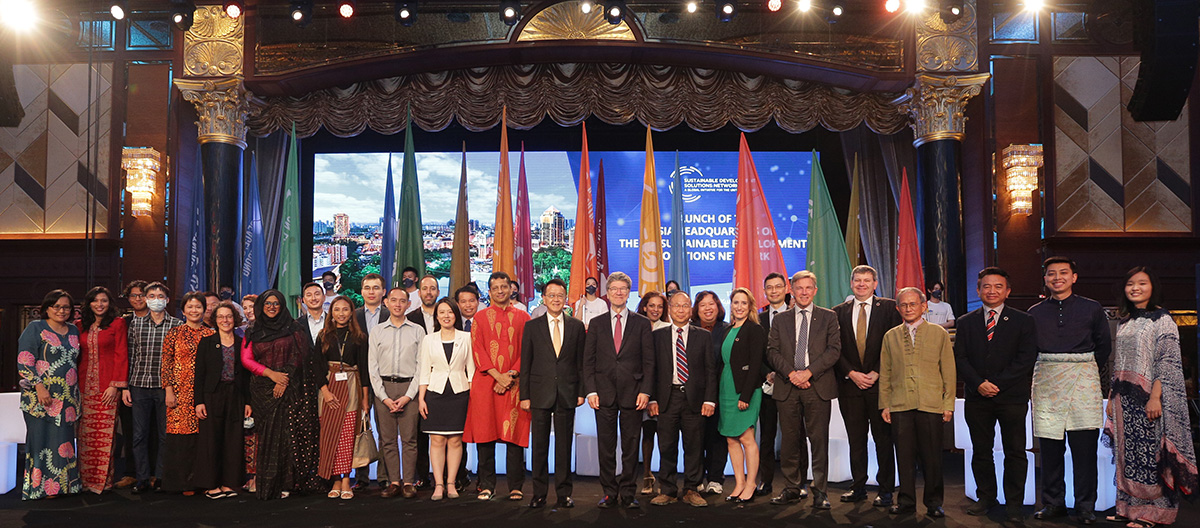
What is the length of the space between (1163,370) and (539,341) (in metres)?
3.24

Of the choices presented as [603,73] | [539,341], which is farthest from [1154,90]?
[539,341]

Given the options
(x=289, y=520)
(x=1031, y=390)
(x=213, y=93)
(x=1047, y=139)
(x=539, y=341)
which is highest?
(x=213, y=93)

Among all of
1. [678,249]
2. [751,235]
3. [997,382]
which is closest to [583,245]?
[678,249]

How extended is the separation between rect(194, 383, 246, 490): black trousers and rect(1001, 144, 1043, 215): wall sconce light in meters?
6.94

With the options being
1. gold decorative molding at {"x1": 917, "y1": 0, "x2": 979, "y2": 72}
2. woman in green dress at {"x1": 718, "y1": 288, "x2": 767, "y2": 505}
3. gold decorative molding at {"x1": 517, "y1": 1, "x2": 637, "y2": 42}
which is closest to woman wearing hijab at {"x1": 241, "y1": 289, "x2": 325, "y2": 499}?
woman in green dress at {"x1": 718, "y1": 288, "x2": 767, "y2": 505}

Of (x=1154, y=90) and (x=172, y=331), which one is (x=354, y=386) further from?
(x=1154, y=90)

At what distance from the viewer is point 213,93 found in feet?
28.8

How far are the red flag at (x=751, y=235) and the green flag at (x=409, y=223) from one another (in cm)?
311

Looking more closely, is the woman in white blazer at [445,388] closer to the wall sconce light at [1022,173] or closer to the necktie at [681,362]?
the necktie at [681,362]

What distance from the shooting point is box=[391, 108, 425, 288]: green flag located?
884cm

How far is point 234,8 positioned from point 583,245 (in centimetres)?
404

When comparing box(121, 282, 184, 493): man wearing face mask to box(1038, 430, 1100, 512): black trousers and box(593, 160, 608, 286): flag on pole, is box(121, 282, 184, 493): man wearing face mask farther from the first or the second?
box(1038, 430, 1100, 512): black trousers

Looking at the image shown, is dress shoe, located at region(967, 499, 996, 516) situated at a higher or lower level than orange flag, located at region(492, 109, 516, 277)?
lower

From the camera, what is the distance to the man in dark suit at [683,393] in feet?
16.6
